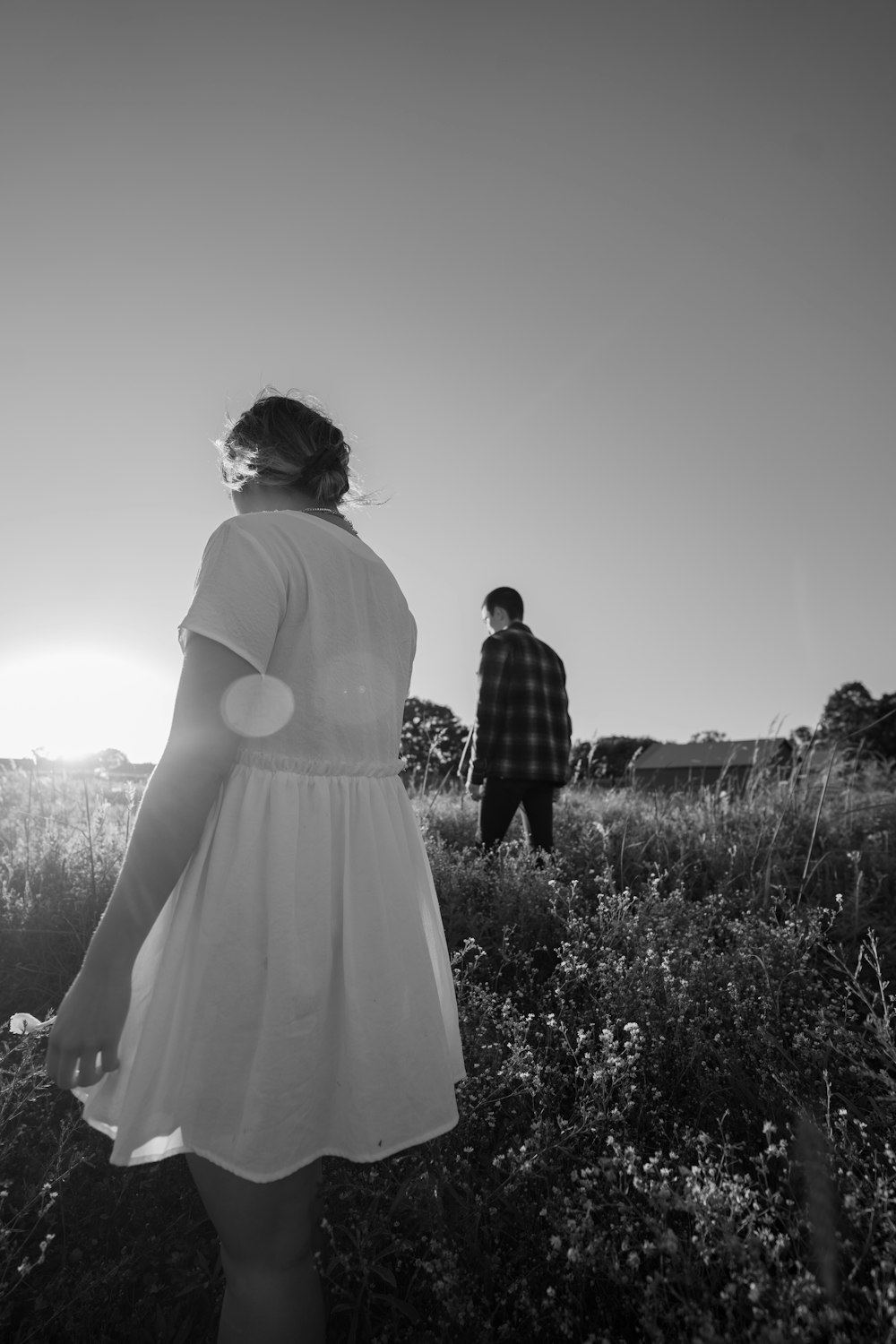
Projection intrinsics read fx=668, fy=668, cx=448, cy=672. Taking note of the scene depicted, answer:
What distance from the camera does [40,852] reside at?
13.5 feet

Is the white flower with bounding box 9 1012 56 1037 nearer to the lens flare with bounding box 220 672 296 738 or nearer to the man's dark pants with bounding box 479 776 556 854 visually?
the lens flare with bounding box 220 672 296 738

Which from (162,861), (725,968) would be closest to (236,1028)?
(162,861)

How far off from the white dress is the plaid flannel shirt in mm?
3669

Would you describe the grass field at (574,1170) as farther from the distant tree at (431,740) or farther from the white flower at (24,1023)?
the distant tree at (431,740)

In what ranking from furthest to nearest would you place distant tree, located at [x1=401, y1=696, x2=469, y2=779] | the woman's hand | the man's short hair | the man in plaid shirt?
distant tree, located at [x1=401, y1=696, x2=469, y2=779] < the man's short hair < the man in plaid shirt < the woman's hand

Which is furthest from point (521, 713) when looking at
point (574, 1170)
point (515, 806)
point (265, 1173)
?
point (265, 1173)

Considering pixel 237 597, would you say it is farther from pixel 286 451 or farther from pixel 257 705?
pixel 286 451

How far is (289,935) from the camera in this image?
3.78 ft

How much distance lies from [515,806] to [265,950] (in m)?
4.03

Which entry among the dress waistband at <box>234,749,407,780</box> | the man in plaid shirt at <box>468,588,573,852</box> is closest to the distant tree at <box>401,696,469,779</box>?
the dress waistband at <box>234,749,407,780</box>

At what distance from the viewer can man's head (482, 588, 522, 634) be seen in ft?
18.4

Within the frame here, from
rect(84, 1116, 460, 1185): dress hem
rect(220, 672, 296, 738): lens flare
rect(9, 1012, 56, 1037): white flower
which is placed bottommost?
rect(84, 1116, 460, 1185): dress hem

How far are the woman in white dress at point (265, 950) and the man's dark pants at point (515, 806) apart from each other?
373 cm

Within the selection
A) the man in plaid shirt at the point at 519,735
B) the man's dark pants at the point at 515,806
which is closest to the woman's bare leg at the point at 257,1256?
the man in plaid shirt at the point at 519,735
